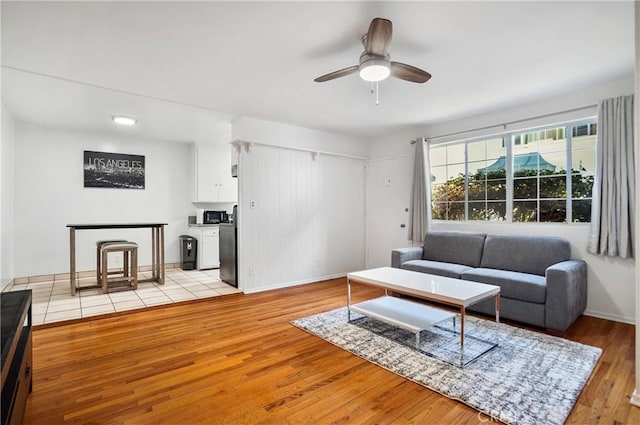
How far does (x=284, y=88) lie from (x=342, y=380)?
2.77 m

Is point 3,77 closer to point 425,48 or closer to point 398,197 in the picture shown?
point 425,48

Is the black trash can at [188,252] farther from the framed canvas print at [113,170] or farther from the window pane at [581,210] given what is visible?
the window pane at [581,210]

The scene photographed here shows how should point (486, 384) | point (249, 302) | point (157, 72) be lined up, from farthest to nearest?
point (249, 302) → point (157, 72) → point (486, 384)

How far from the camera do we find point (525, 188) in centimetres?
394

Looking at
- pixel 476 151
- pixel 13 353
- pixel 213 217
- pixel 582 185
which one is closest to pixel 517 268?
→ pixel 582 185

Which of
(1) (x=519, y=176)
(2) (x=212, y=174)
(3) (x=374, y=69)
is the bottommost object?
(1) (x=519, y=176)

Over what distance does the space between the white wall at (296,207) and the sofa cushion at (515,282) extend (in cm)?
237

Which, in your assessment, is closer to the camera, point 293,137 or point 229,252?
point 229,252

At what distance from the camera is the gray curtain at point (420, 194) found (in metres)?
4.66

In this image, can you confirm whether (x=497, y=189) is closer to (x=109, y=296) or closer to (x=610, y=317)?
(x=610, y=317)

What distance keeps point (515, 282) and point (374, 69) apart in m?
2.44

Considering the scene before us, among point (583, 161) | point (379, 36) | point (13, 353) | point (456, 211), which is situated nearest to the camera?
point (13, 353)

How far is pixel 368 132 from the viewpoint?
5.35 meters

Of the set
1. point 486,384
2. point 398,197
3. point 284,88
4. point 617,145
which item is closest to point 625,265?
point 617,145
